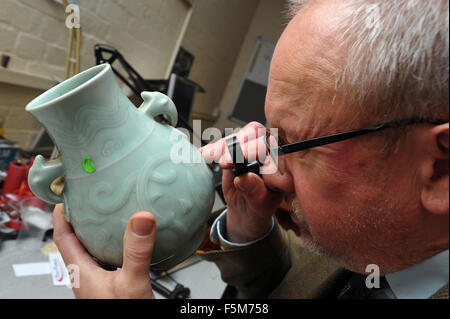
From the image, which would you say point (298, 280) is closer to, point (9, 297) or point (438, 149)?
point (438, 149)

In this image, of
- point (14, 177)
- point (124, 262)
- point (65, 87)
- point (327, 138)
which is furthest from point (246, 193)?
point (14, 177)

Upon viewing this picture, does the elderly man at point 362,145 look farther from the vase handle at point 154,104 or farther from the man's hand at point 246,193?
the vase handle at point 154,104

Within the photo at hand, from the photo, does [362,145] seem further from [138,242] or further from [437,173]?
[138,242]

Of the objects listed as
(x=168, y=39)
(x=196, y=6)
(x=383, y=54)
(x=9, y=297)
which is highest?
(x=196, y=6)

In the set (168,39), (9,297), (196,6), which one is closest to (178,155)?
(9,297)

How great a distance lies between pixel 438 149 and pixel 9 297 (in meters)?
1.23

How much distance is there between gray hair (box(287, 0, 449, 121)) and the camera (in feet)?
1.62

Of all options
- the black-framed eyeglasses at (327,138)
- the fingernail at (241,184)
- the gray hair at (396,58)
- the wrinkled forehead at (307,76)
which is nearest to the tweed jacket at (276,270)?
the fingernail at (241,184)

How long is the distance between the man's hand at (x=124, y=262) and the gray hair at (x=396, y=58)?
1.50 feet

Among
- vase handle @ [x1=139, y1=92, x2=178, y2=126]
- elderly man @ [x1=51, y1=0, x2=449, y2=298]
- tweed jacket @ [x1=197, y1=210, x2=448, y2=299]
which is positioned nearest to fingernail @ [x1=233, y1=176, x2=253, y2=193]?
elderly man @ [x1=51, y1=0, x2=449, y2=298]

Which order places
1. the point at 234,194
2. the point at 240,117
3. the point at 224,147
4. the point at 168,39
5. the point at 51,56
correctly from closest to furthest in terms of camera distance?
1. the point at 224,147
2. the point at 234,194
3. the point at 51,56
4. the point at 168,39
5. the point at 240,117

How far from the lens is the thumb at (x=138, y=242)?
0.53 m

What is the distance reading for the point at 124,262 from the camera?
1.86 ft

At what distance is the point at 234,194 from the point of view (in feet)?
3.66
